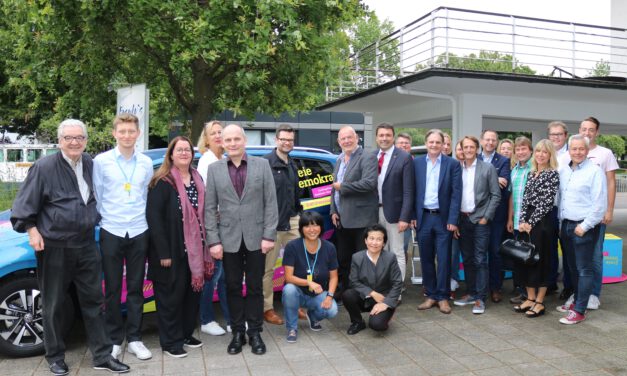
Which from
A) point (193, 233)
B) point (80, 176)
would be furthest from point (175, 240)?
point (80, 176)

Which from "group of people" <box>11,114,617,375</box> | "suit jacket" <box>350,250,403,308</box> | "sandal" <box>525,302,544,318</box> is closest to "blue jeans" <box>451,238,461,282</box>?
"group of people" <box>11,114,617,375</box>

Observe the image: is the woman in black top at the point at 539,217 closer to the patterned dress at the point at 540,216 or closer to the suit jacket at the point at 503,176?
the patterned dress at the point at 540,216

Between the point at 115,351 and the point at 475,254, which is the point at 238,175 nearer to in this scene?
the point at 115,351

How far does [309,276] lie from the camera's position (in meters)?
4.87

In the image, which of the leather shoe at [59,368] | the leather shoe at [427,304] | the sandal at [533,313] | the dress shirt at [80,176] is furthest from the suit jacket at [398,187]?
the leather shoe at [59,368]

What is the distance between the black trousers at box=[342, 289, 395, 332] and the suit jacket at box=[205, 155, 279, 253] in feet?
3.34

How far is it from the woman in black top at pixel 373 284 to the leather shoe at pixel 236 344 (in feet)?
3.30

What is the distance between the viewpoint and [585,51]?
1081 cm

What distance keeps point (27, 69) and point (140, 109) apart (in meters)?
4.16

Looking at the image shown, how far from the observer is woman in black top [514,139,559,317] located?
5363mm

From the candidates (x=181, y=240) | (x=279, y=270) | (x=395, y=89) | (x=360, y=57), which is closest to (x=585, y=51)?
(x=395, y=89)

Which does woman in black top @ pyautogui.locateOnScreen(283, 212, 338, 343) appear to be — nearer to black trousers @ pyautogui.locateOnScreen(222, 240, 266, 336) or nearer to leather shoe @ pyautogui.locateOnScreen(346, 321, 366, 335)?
leather shoe @ pyautogui.locateOnScreen(346, 321, 366, 335)

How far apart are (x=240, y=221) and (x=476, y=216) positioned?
8.85 feet

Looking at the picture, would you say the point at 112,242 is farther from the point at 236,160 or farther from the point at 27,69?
the point at 27,69
